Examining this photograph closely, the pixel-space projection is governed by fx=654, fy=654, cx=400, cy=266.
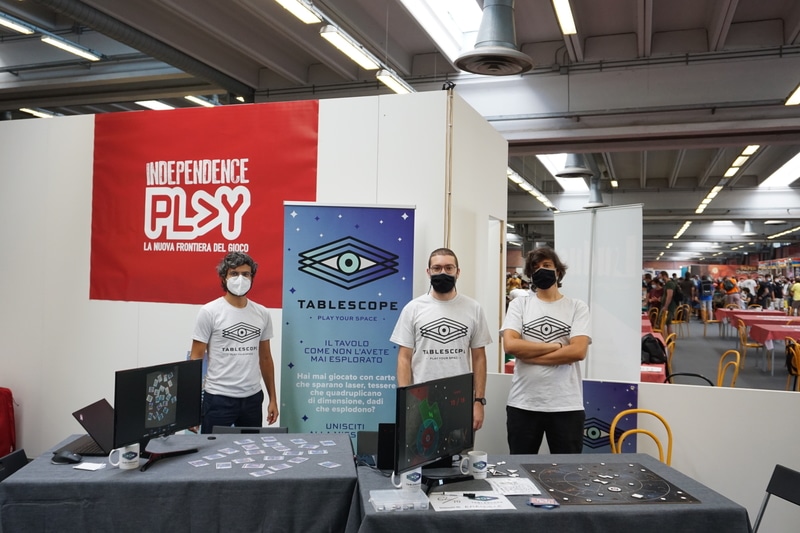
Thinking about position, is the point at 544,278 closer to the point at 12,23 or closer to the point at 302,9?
the point at 302,9

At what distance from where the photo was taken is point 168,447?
2910mm

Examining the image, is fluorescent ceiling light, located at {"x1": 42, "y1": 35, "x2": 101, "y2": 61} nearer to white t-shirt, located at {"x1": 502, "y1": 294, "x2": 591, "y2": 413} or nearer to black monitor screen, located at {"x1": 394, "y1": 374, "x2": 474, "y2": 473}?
white t-shirt, located at {"x1": 502, "y1": 294, "x2": 591, "y2": 413}

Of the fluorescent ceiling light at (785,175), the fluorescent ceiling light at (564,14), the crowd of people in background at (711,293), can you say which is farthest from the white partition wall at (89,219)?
the crowd of people in background at (711,293)

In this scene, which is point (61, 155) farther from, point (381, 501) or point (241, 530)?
point (381, 501)

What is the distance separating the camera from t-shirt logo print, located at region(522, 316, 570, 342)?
346cm

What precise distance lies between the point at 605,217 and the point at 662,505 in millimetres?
3792

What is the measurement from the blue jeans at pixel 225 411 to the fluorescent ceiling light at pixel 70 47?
4.83 metres

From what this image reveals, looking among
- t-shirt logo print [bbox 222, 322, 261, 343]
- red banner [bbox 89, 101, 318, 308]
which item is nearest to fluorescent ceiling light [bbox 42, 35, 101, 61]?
red banner [bbox 89, 101, 318, 308]

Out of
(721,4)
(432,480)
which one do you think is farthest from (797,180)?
(432,480)

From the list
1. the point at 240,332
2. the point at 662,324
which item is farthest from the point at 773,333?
the point at 240,332

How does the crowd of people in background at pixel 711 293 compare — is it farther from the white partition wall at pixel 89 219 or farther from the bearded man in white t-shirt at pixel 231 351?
the bearded man in white t-shirt at pixel 231 351

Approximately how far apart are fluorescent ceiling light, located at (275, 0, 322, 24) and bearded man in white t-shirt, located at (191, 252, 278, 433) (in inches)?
95.3

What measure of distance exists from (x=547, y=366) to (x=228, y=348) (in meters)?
1.72

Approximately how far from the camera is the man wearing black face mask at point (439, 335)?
3.43 meters
